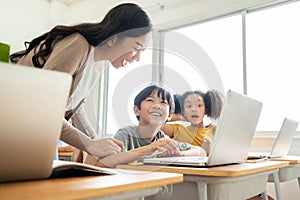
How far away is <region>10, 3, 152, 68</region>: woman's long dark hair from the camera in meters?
1.08

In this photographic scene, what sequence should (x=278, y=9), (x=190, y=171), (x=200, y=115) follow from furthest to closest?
(x=278, y=9), (x=200, y=115), (x=190, y=171)

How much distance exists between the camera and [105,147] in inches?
33.5

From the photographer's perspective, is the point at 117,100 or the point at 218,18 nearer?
the point at 117,100

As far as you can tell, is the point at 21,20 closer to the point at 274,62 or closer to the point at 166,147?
the point at 274,62

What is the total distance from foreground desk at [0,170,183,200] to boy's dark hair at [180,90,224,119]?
1.84 ft

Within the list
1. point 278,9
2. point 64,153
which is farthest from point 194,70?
point 278,9

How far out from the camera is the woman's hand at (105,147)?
2.80 feet

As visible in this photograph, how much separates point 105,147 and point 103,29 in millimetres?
442

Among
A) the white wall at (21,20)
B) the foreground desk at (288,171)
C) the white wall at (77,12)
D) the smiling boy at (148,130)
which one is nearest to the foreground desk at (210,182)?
the smiling boy at (148,130)

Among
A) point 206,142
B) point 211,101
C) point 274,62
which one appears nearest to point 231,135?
point 211,101

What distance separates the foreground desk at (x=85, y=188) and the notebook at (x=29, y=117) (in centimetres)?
3

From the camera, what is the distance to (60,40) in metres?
1.08

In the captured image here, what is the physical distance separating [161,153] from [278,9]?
2666 millimetres

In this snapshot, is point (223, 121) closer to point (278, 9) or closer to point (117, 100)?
point (117, 100)
